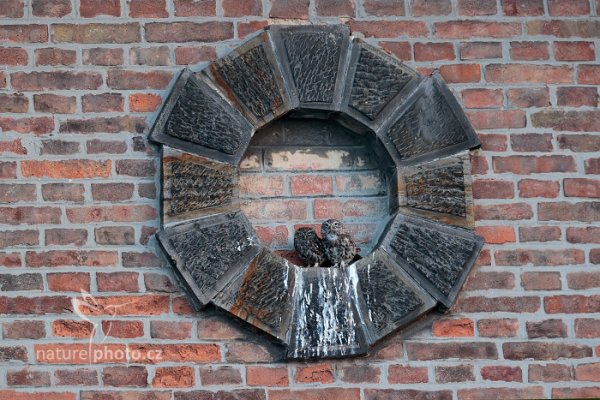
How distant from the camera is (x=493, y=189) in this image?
3.37 metres

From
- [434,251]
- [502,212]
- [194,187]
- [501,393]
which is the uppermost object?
[194,187]

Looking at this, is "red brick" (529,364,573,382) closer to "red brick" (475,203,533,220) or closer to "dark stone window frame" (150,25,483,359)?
"dark stone window frame" (150,25,483,359)

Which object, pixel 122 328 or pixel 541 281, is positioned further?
pixel 541 281

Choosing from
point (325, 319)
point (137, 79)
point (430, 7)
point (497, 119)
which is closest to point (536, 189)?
point (497, 119)

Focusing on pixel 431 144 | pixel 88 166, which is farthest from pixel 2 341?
pixel 431 144

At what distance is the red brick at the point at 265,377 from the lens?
10.4 ft

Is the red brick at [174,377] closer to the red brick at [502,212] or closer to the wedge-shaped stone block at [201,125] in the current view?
the wedge-shaped stone block at [201,125]

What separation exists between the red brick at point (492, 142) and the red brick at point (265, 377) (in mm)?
1027

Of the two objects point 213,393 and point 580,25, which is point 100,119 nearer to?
A: point 213,393

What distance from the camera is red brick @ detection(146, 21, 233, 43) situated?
3.36 metres

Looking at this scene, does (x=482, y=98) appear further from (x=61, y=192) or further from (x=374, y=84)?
(x=61, y=192)

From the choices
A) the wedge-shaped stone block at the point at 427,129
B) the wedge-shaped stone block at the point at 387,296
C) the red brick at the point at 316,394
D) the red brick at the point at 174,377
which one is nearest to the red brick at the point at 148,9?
the wedge-shaped stone block at the point at 427,129

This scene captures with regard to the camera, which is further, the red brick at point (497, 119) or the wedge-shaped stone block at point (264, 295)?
the red brick at point (497, 119)

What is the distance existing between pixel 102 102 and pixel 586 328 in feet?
5.79
